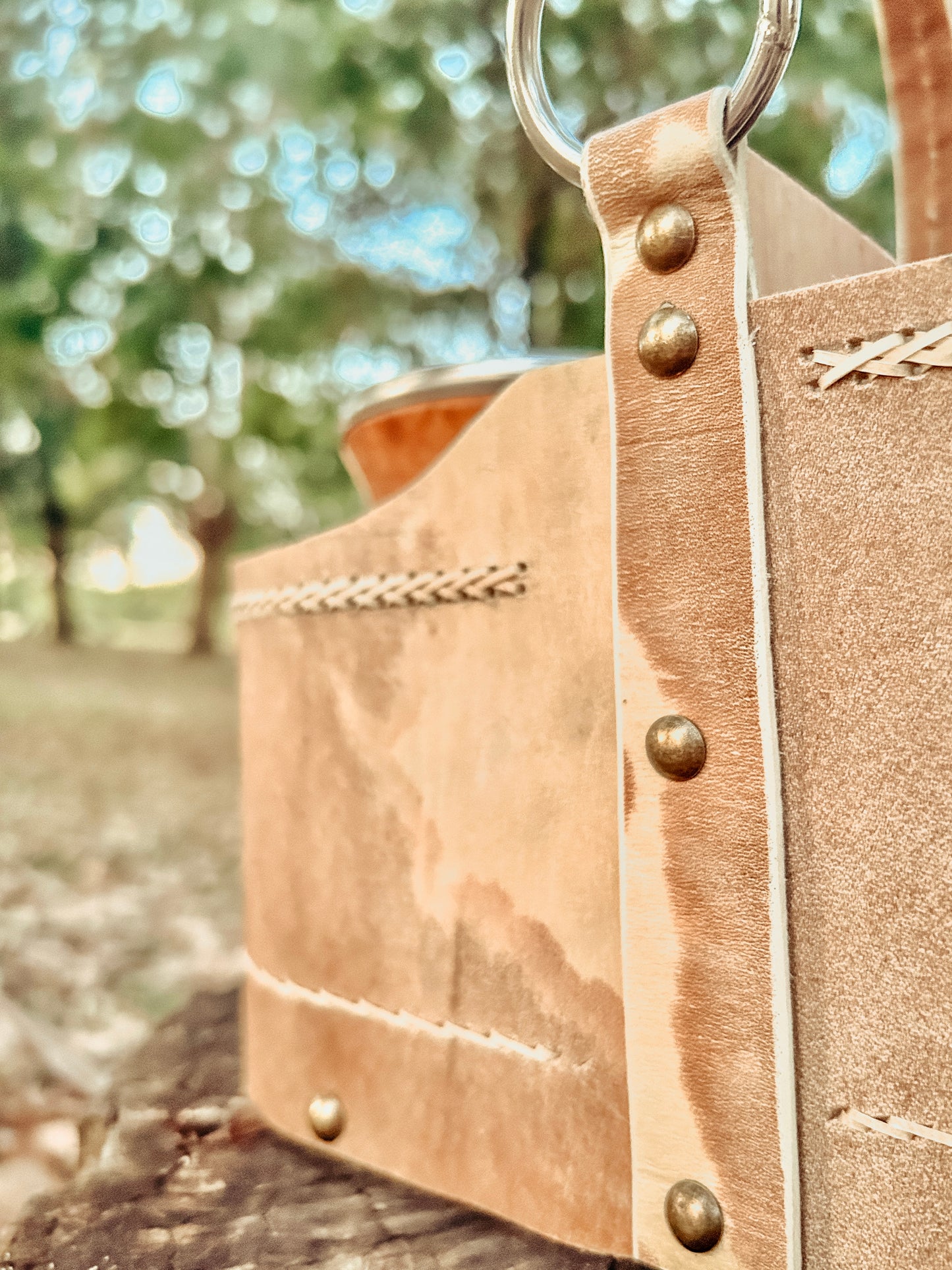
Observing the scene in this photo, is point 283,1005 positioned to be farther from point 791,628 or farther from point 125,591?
point 125,591

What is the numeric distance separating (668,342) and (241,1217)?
0.44 meters

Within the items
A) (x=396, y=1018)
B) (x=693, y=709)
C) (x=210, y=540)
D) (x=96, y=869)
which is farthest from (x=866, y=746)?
(x=210, y=540)

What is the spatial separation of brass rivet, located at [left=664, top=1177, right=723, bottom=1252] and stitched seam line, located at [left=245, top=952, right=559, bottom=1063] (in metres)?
0.07

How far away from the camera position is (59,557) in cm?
295

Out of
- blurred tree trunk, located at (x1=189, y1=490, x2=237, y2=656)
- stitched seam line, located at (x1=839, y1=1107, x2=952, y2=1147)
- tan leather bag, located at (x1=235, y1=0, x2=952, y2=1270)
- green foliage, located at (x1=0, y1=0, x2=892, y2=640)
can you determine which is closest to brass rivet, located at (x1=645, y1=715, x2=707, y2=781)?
tan leather bag, located at (x1=235, y1=0, x2=952, y2=1270)

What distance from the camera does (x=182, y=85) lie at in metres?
1.92

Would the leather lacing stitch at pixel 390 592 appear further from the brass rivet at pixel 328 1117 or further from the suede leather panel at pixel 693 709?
the brass rivet at pixel 328 1117

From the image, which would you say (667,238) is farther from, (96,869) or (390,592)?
(96,869)

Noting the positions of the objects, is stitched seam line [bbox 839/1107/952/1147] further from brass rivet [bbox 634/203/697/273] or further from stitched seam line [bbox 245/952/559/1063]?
brass rivet [bbox 634/203/697/273]

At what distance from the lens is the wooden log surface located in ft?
1.30

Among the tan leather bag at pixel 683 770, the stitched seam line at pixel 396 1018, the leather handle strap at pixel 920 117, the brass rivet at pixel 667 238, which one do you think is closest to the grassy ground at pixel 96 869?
the stitched seam line at pixel 396 1018

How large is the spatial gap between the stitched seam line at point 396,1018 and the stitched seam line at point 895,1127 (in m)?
0.12

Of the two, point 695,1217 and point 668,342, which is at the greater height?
point 668,342

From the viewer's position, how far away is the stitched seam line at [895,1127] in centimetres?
29
